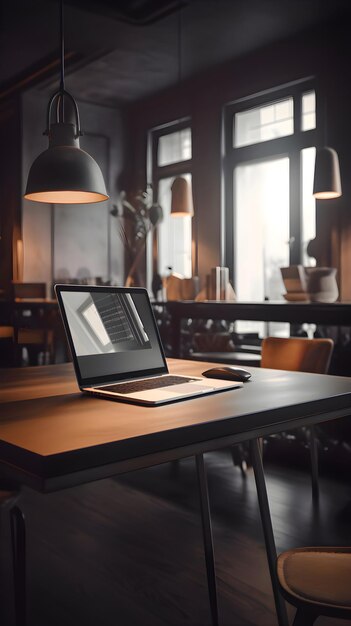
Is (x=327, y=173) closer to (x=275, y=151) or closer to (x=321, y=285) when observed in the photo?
(x=321, y=285)

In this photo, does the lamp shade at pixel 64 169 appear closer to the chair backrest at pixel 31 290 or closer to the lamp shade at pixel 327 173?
the lamp shade at pixel 327 173

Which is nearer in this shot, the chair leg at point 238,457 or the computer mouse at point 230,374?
the computer mouse at point 230,374

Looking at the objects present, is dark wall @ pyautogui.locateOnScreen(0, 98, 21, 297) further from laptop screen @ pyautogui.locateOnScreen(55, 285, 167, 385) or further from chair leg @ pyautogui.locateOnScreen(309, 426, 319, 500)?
laptop screen @ pyautogui.locateOnScreen(55, 285, 167, 385)

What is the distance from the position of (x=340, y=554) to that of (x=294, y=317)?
2170 millimetres

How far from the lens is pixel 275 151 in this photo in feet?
19.8

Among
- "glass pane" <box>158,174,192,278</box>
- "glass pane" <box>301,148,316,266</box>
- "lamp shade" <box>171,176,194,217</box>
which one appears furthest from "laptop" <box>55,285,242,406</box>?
"glass pane" <box>158,174,192,278</box>

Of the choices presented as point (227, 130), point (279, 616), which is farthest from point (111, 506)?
point (227, 130)

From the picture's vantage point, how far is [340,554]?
116cm

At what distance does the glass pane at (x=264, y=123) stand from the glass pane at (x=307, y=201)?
0.33 meters

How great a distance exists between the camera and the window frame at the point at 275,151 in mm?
5770

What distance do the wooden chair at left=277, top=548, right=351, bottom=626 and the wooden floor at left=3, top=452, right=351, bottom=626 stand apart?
0.81m

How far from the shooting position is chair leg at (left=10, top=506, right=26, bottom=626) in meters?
1.41

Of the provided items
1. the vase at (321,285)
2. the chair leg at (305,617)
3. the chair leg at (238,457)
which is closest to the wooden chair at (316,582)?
the chair leg at (305,617)

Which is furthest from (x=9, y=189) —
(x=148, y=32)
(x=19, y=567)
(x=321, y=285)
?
(x=19, y=567)
